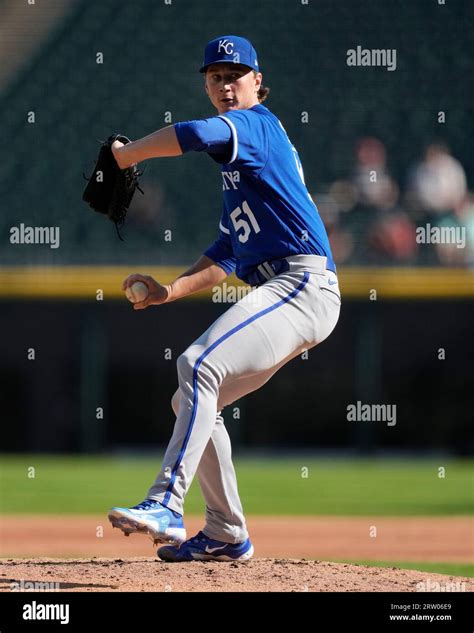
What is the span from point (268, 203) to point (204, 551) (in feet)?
4.67

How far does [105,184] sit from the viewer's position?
409cm

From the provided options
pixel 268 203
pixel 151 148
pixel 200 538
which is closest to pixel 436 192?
pixel 200 538

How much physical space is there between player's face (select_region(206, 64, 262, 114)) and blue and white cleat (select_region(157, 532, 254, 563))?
1.67 meters

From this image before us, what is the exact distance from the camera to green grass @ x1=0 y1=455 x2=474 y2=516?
932 centimetres

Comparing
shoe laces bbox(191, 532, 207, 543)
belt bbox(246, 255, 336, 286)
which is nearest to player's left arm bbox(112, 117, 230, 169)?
belt bbox(246, 255, 336, 286)

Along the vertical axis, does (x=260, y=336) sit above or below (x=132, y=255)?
below

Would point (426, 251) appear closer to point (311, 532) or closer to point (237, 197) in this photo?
point (311, 532)

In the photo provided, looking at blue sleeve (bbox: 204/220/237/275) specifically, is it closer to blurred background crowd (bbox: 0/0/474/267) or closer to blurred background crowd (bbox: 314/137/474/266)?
blurred background crowd (bbox: 0/0/474/267)

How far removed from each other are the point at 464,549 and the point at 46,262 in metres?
7.53

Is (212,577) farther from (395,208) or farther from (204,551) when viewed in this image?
(395,208)

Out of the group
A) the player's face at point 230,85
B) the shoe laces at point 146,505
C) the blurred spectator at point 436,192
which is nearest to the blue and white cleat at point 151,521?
the shoe laces at point 146,505

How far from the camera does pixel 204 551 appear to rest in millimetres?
4574

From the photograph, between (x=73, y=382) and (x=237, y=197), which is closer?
(x=237, y=197)

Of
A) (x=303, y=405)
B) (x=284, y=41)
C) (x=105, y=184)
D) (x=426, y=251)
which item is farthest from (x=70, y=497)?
(x=284, y=41)
